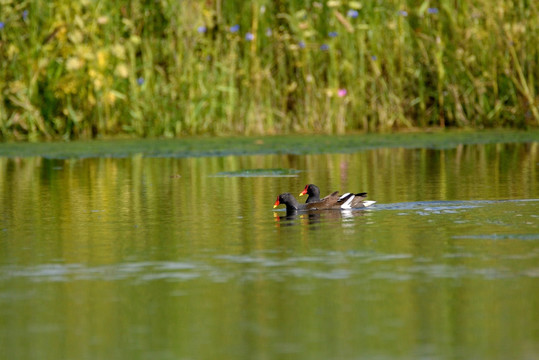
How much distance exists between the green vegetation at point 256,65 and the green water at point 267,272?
513 centimetres

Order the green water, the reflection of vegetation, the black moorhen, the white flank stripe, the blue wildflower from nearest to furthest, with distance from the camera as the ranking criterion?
the green water, the white flank stripe, the black moorhen, the reflection of vegetation, the blue wildflower

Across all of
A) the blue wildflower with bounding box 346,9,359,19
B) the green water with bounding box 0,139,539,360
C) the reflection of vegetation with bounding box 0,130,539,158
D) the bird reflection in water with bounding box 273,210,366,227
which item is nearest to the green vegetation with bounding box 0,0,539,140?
the blue wildflower with bounding box 346,9,359,19

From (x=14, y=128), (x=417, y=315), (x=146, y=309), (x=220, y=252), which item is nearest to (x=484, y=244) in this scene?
(x=220, y=252)

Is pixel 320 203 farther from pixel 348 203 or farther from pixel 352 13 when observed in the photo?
pixel 352 13

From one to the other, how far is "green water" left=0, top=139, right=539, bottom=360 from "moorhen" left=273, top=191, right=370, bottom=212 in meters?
0.16

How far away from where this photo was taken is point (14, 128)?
55.8 feet

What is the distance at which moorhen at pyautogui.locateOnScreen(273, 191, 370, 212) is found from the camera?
919 cm

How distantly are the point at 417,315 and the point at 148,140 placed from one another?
1167 centimetres

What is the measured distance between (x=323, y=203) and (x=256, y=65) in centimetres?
783

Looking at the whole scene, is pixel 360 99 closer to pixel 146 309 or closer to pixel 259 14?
pixel 259 14

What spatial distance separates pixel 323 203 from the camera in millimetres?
9383

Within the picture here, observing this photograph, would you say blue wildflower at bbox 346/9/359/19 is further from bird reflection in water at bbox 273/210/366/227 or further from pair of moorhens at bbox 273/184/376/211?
bird reflection in water at bbox 273/210/366/227

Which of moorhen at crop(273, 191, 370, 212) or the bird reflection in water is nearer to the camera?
the bird reflection in water

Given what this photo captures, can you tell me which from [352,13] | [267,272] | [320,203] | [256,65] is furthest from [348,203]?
[352,13]
